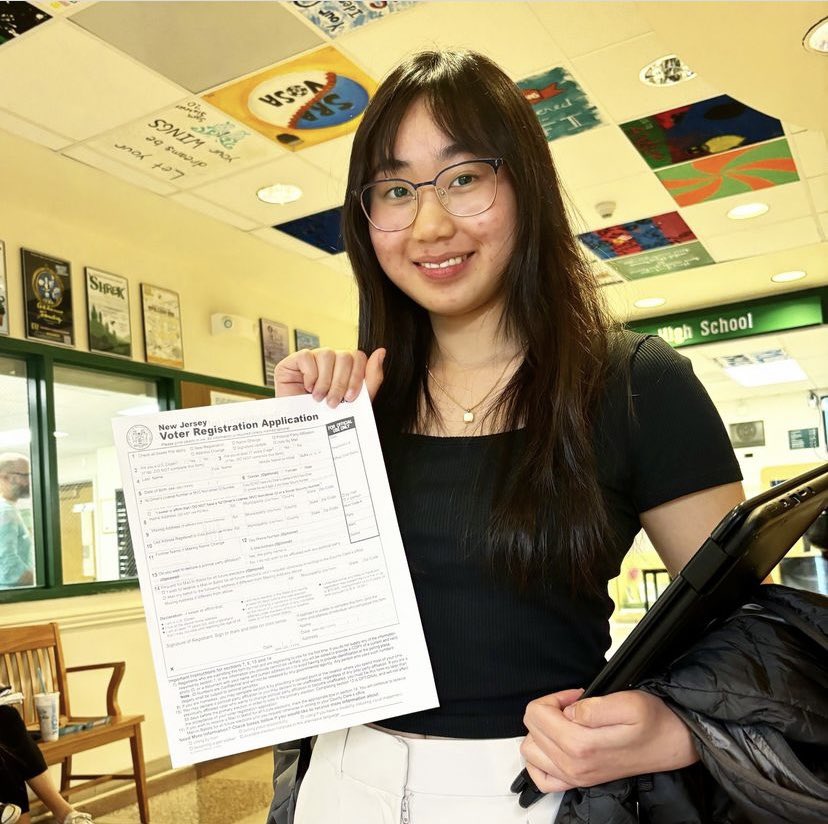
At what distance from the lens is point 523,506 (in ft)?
3.00

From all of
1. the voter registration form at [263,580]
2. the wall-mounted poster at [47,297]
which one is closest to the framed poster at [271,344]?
the wall-mounted poster at [47,297]

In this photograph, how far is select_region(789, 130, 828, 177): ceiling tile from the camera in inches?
173

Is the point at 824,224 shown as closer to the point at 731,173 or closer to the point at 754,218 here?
the point at 754,218

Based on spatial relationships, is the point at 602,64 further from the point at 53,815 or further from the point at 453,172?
the point at 53,815

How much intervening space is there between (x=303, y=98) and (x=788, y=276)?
16.4ft

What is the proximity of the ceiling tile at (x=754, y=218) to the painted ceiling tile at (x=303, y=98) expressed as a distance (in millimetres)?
2541

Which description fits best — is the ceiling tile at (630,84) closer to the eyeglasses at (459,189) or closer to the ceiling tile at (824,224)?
the ceiling tile at (824,224)

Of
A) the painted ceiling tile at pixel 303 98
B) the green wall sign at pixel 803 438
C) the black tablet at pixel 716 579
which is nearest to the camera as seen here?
the black tablet at pixel 716 579

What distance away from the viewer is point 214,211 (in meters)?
4.89

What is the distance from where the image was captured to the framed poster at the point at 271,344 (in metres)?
6.66

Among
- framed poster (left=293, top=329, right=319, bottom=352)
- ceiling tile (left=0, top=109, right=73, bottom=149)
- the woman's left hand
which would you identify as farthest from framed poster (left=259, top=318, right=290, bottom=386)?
the woman's left hand

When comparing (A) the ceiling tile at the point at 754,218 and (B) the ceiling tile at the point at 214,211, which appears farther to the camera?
(A) the ceiling tile at the point at 754,218

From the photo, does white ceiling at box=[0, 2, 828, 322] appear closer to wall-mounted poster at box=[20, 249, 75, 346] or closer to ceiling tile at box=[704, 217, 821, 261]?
wall-mounted poster at box=[20, 249, 75, 346]

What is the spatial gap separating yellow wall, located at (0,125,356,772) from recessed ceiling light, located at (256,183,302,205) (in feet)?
1.71
